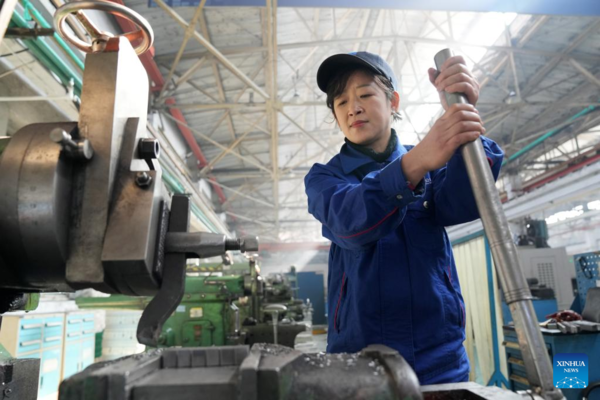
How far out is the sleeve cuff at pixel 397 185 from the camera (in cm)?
65

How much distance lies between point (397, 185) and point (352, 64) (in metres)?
0.45

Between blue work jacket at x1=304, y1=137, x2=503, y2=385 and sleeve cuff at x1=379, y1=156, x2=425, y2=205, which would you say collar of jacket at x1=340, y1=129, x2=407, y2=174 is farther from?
sleeve cuff at x1=379, y1=156, x2=425, y2=205

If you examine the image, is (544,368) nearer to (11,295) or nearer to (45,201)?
(45,201)

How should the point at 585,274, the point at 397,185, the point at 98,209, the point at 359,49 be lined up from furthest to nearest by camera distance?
1. the point at 359,49
2. the point at 585,274
3. the point at 397,185
4. the point at 98,209

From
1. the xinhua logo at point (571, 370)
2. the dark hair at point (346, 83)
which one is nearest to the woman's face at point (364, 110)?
the dark hair at point (346, 83)

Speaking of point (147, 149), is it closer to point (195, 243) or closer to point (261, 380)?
point (195, 243)

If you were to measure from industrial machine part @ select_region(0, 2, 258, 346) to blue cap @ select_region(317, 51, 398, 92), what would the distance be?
1.76 ft

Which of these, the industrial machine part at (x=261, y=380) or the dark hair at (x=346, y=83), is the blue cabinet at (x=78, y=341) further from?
the industrial machine part at (x=261, y=380)

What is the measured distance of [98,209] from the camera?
51 centimetres

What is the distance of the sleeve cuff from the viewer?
2.13 ft

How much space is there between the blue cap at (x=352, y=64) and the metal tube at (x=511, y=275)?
34cm

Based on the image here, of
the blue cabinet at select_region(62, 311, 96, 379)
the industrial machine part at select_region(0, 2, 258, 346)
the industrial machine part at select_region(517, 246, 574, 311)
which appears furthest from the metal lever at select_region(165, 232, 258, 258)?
the industrial machine part at select_region(517, 246, 574, 311)

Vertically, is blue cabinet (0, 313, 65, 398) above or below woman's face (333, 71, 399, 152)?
below

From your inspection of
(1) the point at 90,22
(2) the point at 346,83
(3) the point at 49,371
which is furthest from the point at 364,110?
(3) the point at 49,371
